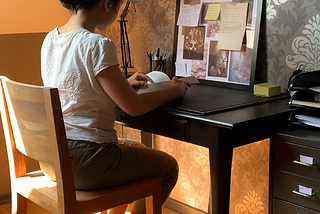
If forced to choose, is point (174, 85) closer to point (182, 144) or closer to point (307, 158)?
point (307, 158)

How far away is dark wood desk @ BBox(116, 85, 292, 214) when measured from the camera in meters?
1.37

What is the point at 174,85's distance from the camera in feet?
5.43

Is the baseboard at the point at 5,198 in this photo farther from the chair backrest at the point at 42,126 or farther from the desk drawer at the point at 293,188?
the desk drawer at the point at 293,188

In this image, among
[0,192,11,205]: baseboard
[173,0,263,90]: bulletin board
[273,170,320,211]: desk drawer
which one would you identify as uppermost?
[173,0,263,90]: bulletin board

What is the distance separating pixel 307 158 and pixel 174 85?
0.58 m

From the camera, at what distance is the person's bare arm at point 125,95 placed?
4.38ft

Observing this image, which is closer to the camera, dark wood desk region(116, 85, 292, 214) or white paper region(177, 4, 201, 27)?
dark wood desk region(116, 85, 292, 214)

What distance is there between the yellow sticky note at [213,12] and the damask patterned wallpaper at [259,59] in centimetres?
24

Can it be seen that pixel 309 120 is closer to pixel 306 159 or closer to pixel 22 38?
pixel 306 159

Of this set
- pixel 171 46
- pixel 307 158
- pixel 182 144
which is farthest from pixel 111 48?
pixel 182 144

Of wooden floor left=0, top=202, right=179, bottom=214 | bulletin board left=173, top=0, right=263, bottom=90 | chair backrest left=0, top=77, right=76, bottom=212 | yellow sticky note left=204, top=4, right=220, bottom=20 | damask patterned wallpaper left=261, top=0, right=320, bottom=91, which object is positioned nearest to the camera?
chair backrest left=0, top=77, right=76, bottom=212

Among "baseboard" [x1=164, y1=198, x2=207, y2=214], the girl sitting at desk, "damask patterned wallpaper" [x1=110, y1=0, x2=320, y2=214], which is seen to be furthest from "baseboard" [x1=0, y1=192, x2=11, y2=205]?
the girl sitting at desk

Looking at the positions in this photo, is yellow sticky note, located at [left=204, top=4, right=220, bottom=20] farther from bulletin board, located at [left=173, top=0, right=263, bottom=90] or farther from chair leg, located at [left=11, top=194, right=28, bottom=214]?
chair leg, located at [left=11, top=194, right=28, bottom=214]

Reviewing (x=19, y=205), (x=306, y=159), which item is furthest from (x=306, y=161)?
(x=19, y=205)
